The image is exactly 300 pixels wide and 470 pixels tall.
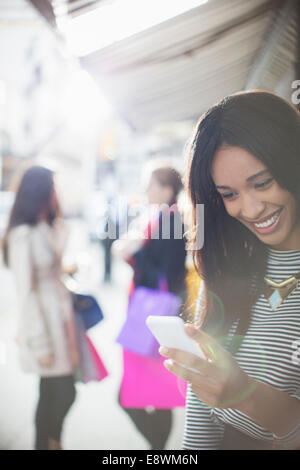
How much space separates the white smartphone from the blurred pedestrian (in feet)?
3.40

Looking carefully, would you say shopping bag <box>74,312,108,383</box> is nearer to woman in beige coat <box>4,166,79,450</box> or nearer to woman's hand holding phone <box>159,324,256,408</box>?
woman in beige coat <box>4,166,79,450</box>

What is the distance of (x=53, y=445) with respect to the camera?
2.08 m

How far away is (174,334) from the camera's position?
883 millimetres

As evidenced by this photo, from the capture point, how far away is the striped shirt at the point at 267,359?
102 centimetres

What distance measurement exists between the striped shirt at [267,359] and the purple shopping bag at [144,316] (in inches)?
27.8

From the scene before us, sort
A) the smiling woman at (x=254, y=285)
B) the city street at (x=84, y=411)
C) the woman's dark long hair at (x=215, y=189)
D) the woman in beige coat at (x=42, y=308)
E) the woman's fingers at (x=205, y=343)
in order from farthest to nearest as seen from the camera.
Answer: the city street at (x=84, y=411) < the woman in beige coat at (x=42, y=308) < the woman's dark long hair at (x=215, y=189) < the smiling woman at (x=254, y=285) < the woman's fingers at (x=205, y=343)

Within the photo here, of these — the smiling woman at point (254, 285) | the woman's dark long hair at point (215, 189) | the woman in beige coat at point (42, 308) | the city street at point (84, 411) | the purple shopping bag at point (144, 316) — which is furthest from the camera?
the city street at point (84, 411)

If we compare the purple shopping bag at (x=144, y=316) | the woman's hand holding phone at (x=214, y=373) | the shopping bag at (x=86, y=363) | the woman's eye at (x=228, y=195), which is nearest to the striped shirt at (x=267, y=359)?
the woman's hand holding phone at (x=214, y=373)

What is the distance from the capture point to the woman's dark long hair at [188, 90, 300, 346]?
3.47ft

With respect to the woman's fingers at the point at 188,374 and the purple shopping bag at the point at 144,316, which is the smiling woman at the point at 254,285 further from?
the purple shopping bag at the point at 144,316

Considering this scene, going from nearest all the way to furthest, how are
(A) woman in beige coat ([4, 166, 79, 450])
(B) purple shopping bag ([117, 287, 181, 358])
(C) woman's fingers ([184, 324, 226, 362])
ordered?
(C) woman's fingers ([184, 324, 226, 362]) → (B) purple shopping bag ([117, 287, 181, 358]) → (A) woman in beige coat ([4, 166, 79, 450])

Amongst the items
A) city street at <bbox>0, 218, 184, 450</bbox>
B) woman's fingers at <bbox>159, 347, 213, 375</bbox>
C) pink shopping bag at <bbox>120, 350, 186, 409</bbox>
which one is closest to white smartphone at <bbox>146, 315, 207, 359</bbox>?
woman's fingers at <bbox>159, 347, 213, 375</bbox>

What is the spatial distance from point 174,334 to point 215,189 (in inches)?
22.1

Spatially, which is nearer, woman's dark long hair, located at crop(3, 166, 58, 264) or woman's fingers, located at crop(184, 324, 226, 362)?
woman's fingers, located at crop(184, 324, 226, 362)
